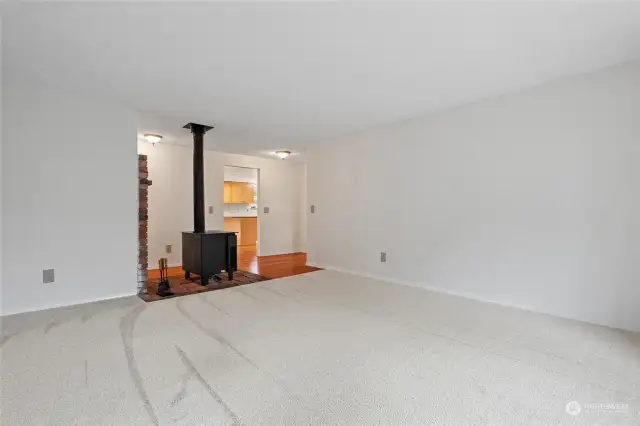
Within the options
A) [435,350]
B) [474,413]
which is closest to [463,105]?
[435,350]

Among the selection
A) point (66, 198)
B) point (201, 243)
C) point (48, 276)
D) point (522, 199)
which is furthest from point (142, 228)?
point (522, 199)

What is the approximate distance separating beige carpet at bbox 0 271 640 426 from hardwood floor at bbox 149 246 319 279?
5.90 feet

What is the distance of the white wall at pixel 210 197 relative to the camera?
17.9 ft

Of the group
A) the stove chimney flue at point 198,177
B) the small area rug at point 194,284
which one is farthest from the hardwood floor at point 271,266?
the stove chimney flue at point 198,177

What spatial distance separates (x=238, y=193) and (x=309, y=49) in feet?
22.0

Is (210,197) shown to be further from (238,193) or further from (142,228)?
(238,193)

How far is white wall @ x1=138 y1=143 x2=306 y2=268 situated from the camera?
215 inches

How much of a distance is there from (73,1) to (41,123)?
1852 mm

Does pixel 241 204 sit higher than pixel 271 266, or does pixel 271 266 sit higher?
pixel 241 204

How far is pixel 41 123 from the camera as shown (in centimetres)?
310

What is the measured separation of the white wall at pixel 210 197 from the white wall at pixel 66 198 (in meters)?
1.92

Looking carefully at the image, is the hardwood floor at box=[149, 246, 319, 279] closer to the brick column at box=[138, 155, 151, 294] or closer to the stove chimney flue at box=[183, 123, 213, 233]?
the brick column at box=[138, 155, 151, 294]

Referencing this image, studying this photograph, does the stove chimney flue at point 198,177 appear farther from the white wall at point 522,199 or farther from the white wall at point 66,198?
the white wall at point 522,199

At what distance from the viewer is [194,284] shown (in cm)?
420
